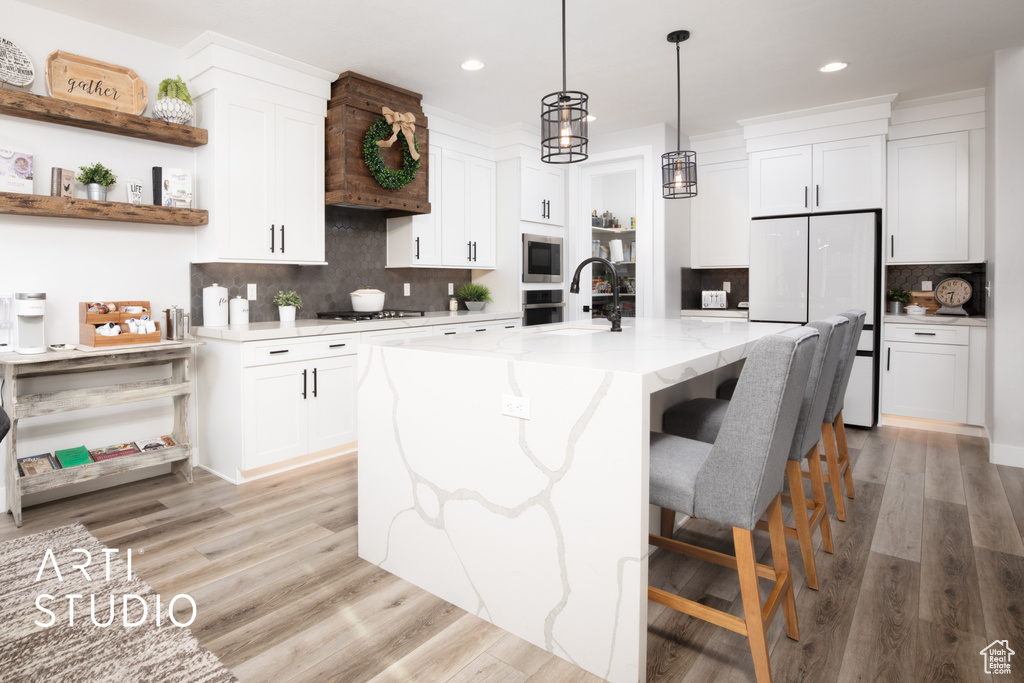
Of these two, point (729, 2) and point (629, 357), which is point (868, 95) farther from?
point (629, 357)

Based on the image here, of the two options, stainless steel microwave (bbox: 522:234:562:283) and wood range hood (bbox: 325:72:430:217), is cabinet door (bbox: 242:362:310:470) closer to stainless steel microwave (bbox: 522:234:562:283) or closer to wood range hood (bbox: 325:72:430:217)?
wood range hood (bbox: 325:72:430:217)

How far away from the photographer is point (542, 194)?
17.9ft

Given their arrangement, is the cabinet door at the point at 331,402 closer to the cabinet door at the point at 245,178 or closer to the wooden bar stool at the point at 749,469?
the cabinet door at the point at 245,178

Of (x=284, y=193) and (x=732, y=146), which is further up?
(x=732, y=146)

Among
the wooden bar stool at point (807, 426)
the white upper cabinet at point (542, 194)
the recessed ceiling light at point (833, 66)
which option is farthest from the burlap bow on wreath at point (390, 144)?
the recessed ceiling light at point (833, 66)

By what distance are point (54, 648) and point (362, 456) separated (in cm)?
109

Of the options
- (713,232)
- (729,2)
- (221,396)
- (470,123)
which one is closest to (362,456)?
(221,396)

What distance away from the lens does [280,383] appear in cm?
346

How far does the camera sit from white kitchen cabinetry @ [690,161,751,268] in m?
5.45

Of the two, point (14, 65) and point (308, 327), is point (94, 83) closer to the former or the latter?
point (14, 65)

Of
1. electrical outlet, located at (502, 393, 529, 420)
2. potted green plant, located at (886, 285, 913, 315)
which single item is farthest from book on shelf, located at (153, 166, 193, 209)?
potted green plant, located at (886, 285, 913, 315)

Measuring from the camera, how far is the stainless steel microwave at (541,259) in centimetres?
527

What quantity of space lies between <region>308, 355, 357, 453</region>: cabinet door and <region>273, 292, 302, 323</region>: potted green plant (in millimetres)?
462

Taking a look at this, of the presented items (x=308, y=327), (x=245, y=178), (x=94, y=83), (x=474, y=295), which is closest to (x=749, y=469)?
(x=308, y=327)
